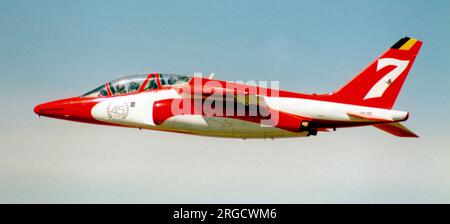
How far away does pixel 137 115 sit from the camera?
2234cm

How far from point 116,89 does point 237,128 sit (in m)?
5.56

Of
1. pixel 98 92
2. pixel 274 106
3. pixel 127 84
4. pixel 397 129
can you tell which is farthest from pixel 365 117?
pixel 98 92

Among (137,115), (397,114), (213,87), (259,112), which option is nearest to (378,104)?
(397,114)

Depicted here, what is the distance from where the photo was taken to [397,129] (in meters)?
21.3

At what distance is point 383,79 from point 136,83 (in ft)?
31.0

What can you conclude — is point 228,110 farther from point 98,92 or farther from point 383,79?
point 98,92

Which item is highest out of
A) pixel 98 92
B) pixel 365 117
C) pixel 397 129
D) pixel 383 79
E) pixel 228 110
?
pixel 98 92

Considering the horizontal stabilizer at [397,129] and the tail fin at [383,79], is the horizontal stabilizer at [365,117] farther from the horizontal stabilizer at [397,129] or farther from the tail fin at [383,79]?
the horizontal stabilizer at [397,129]

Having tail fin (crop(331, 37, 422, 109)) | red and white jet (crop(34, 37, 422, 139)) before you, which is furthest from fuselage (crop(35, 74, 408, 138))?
tail fin (crop(331, 37, 422, 109))

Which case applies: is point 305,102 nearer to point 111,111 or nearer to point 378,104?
point 378,104

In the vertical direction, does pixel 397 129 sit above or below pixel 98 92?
below

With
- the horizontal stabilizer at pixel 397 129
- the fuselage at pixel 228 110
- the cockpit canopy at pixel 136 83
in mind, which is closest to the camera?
the fuselage at pixel 228 110

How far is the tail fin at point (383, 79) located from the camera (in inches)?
807

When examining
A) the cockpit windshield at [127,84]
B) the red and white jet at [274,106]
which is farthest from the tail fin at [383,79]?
the cockpit windshield at [127,84]
